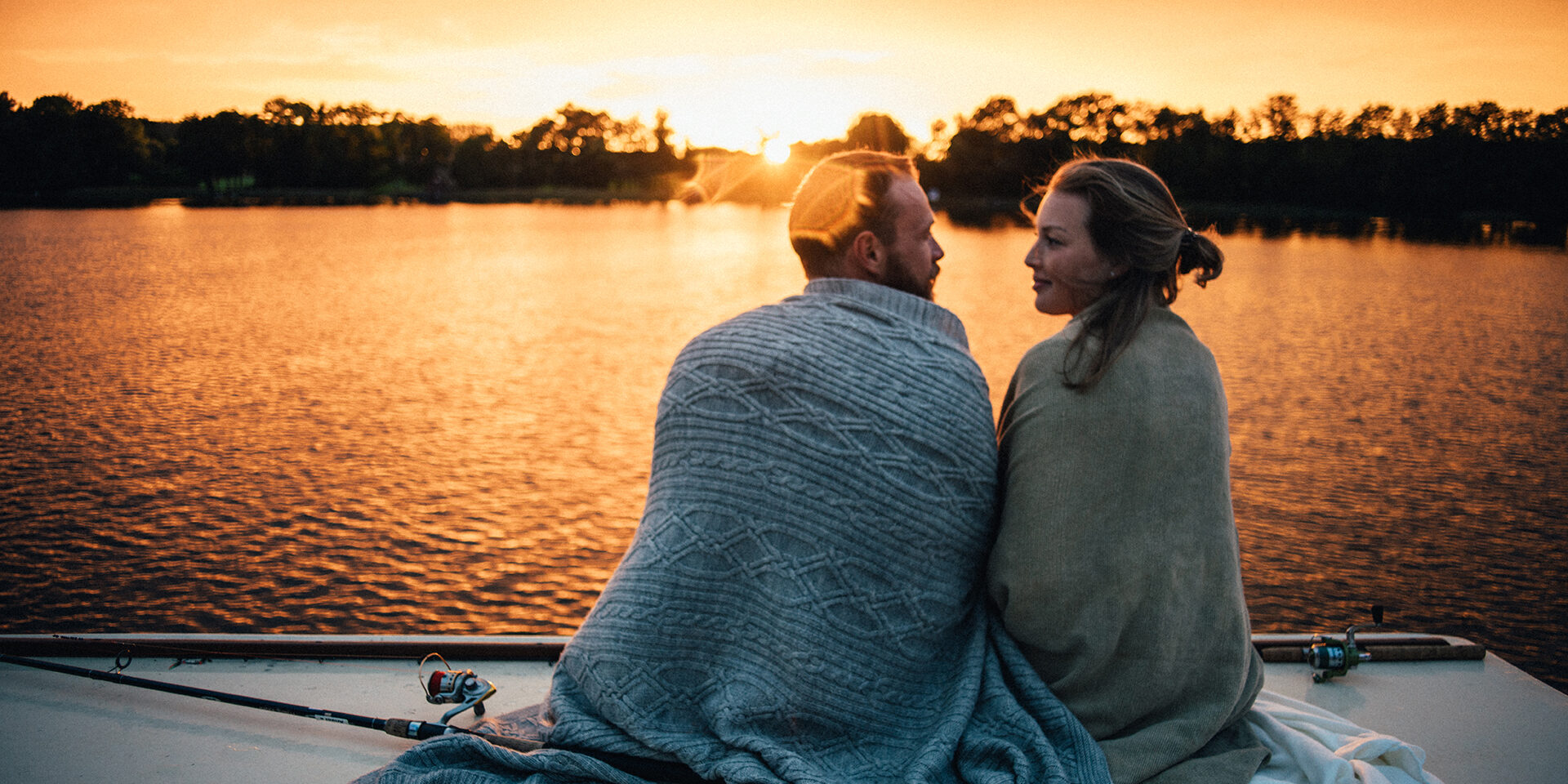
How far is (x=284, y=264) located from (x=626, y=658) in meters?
31.3

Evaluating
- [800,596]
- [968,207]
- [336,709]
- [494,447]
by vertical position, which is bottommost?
[494,447]

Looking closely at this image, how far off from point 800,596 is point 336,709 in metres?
1.79

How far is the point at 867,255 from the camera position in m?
2.25

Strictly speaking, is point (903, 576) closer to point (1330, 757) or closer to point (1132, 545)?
point (1132, 545)

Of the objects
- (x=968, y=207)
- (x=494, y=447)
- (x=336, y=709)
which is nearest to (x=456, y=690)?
(x=336, y=709)

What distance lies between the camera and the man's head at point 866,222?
2.23 metres

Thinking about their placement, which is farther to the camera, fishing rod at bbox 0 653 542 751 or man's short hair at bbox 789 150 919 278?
fishing rod at bbox 0 653 542 751

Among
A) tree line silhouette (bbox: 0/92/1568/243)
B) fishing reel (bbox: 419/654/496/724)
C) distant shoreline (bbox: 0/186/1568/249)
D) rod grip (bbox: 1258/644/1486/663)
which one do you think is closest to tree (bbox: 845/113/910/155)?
tree line silhouette (bbox: 0/92/1568/243)

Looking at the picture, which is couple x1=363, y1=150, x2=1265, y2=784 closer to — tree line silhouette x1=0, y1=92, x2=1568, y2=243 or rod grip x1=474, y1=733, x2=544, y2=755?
rod grip x1=474, y1=733, x2=544, y2=755

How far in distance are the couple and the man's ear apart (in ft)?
0.76

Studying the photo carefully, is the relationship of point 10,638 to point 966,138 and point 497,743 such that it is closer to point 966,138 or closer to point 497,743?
point 497,743

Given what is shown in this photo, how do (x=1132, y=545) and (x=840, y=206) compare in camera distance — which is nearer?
(x=1132, y=545)

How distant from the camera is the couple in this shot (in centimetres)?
191

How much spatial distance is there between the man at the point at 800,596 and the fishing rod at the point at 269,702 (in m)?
0.65
